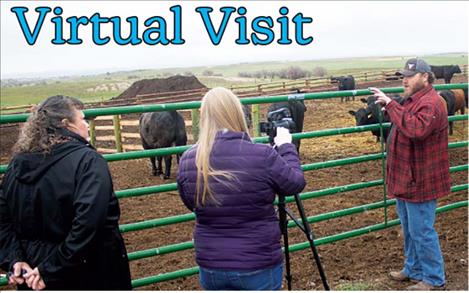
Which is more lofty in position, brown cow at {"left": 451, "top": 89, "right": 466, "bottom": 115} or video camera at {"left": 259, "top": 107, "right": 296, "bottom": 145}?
video camera at {"left": 259, "top": 107, "right": 296, "bottom": 145}

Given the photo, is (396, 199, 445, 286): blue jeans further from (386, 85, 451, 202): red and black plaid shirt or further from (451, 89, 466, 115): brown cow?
(451, 89, 466, 115): brown cow

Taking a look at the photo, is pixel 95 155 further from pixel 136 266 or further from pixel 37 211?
pixel 136 266

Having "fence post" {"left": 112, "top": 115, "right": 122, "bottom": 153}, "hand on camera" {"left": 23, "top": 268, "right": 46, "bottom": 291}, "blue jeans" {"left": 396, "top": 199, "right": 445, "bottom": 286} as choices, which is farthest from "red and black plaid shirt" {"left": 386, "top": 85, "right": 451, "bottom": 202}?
"fence post" {"left": 112, "top": 115, "right": 122, "bottom": 153}

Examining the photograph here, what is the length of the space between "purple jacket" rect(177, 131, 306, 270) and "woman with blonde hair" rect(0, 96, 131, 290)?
1.59ft

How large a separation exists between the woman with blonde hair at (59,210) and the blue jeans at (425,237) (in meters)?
Answer: 2.52

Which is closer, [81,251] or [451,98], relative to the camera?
[81,251]

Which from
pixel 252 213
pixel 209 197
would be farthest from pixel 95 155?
pixel 252 213

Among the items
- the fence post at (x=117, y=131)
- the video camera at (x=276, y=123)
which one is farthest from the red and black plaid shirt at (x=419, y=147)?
the fence post at (x=117, y=131)

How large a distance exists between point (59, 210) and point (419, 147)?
2.87 m

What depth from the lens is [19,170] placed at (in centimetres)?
277

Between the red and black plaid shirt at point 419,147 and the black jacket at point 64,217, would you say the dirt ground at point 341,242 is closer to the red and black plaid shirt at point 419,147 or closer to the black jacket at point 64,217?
the red and black plaid shirt at point 419,147

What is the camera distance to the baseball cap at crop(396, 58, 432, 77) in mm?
4312

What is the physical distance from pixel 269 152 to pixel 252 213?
0.32m

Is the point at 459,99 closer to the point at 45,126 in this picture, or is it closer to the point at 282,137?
the point at 282,137
